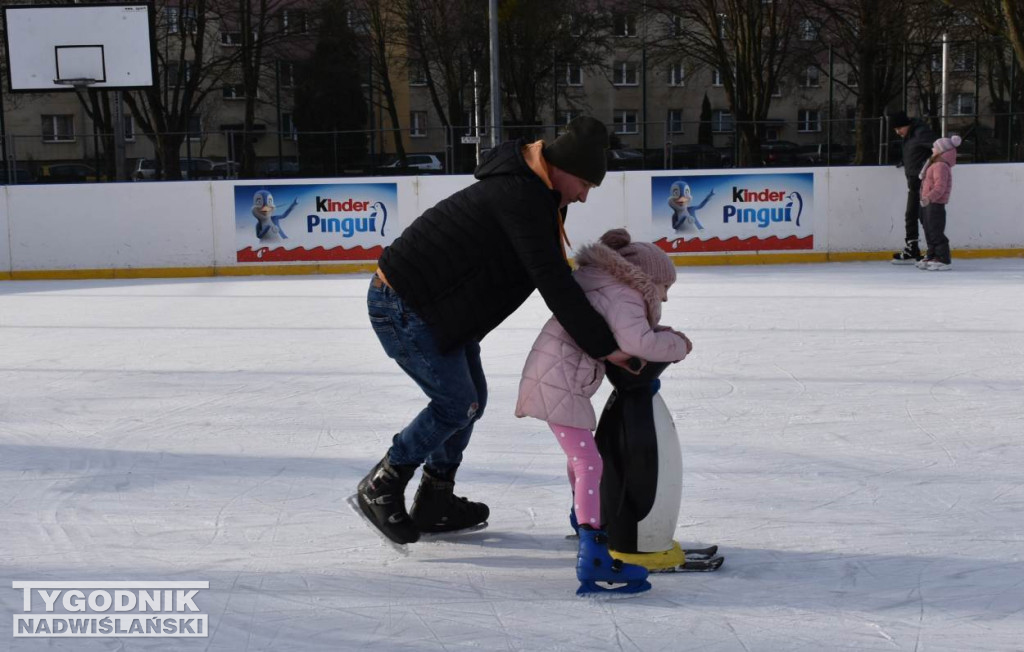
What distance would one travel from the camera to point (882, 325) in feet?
27.6

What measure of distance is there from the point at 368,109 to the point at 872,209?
2785cm

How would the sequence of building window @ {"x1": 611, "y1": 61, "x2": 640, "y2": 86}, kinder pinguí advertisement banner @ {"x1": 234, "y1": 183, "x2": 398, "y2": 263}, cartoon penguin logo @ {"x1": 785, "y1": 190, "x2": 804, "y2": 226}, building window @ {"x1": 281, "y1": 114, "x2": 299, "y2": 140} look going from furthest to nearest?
1. building window @ {"x1": 611, "y1": 61, "x2": 640, "y2": 86}
2. building window @ {"x1": 281, "y1": 114, "x2": 299, "y2": 140}
3. cartoon penguin logo @ {"x1": 785, "y1": 190, "x2": 804, "y2": 226}
4. kinder pinguí advertisement banner @ {"x1": 234, "y1": 183, "x2": 398, "y2": 263}

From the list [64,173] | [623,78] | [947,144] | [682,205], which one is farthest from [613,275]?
A: [623,78]

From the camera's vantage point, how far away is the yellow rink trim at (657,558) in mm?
3301

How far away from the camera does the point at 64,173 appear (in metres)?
16.1

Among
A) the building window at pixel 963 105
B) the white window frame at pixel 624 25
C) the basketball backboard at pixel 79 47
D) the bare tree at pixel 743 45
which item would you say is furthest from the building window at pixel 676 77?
the basketball backboard at pixel 79 47

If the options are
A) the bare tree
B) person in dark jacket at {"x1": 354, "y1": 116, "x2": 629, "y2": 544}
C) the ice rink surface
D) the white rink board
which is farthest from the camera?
the bare tree

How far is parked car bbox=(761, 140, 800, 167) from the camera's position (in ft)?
53.5

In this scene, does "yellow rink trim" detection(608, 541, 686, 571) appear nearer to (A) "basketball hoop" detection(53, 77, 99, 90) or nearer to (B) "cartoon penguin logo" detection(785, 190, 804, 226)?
(B) "cartoon penguin logo" detection(785, 190, 804, 226)

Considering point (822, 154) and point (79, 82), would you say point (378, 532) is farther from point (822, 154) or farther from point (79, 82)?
point (822, 154)

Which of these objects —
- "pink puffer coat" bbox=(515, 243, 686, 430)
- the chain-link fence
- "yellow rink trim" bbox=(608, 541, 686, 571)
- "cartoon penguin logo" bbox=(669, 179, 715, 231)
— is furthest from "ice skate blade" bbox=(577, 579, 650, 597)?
the chain-link fence

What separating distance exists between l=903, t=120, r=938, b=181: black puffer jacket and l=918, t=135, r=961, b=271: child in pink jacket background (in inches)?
15.2

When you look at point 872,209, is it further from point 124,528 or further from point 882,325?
point 124,528

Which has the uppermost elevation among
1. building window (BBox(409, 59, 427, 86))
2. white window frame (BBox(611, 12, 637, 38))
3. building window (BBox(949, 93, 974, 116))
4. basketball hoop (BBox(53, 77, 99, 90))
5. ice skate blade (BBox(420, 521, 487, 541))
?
white window frame (BBox(611, 12, 637, 38))
